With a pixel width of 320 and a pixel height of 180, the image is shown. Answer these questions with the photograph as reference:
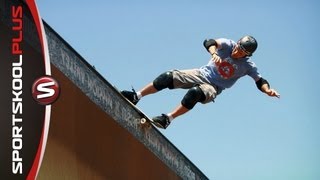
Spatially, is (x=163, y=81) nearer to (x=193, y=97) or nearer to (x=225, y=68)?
(x=193, y=97)

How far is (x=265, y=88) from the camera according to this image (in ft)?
29.1

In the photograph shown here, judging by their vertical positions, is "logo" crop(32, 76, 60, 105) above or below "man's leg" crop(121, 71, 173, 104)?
below

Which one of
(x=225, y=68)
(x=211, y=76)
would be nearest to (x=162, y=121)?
(x=211, y=76)

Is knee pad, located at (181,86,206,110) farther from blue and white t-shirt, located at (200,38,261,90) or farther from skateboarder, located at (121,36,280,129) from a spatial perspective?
blue and white t-shirt, located at (200,38,261,90)

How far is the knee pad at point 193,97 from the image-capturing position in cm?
825

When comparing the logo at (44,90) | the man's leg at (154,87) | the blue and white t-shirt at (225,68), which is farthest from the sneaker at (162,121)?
the logo at (44,90)

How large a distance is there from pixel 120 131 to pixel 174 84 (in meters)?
1.71

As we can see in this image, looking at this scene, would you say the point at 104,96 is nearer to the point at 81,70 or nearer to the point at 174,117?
the point at 81,70

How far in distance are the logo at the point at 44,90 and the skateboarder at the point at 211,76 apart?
2.69 meters

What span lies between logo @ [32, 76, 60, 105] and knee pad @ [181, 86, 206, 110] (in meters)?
2.81

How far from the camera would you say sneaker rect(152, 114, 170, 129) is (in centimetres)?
822

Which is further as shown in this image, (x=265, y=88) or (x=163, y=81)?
(x=265, y=88)

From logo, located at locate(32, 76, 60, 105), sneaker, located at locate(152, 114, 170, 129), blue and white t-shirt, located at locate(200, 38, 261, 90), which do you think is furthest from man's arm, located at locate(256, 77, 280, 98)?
logo, located at locate(32, 76, 60, 105)

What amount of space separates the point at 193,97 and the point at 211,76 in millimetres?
540
